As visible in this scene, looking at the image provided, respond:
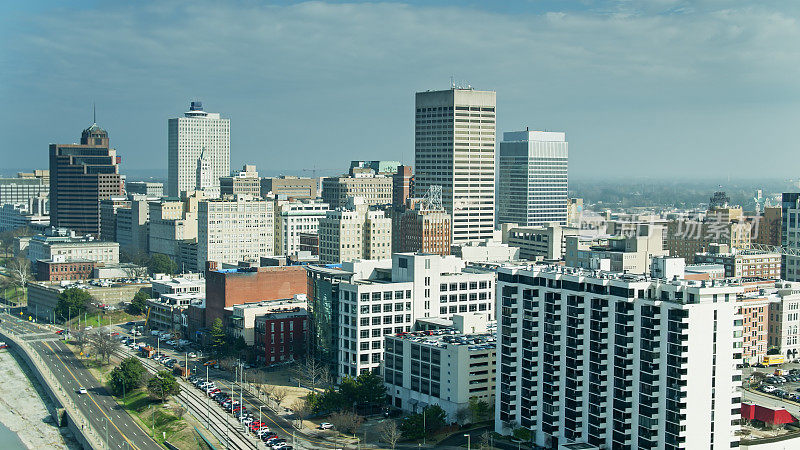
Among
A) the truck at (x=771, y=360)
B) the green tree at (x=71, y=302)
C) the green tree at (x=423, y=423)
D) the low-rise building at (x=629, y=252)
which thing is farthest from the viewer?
the green tree at (x=71, y=302)

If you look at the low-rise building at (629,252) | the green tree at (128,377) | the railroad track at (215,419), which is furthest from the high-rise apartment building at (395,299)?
the green tree at (128,377)

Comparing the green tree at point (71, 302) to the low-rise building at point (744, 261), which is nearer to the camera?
the low-rise building at point (744, 261)

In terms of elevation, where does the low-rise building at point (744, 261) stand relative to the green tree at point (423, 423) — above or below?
above

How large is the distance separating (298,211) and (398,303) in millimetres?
65068

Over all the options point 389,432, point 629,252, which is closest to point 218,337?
point 389,432

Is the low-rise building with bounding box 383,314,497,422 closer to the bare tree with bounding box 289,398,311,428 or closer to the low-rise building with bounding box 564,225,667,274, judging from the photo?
the bare tree with bounding box 289,398,311,428

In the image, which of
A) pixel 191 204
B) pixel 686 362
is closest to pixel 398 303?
pixel 686 362

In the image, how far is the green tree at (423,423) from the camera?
5066 cm

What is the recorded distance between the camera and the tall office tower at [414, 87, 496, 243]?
112562 millimetres

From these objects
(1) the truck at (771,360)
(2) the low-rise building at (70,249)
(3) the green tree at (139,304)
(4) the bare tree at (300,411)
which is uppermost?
(2) the low-rise building at (70,249)

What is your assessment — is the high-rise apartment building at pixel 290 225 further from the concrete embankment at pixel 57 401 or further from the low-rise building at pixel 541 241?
the concrete embankment at pixel 57 401

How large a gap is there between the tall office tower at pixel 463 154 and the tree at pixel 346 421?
194 ft

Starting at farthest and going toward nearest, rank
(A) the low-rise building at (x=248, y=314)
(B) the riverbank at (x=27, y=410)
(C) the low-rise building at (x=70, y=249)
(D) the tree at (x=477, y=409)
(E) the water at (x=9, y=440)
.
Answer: (C) the low-rise building at (x=70, y=249) < (A) the low-rise building at (x=248, y=314) < (B) the riverbank at (x=27, y=410) < (E) the water at (x=9, y=440) < (D) the tree at (x=477, y=409)

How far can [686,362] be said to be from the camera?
41.8 meters
